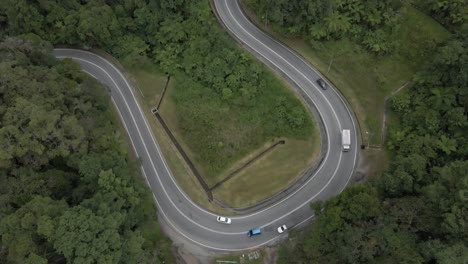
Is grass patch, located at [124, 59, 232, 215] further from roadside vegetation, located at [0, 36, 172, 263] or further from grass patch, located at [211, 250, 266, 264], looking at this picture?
roadside vegetation, located at [0, 36, 172, 263]

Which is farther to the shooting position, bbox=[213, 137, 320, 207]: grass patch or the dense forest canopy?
the dense forest canopy

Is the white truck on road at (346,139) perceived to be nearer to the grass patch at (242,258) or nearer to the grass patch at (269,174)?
the grass patch at (269,174)

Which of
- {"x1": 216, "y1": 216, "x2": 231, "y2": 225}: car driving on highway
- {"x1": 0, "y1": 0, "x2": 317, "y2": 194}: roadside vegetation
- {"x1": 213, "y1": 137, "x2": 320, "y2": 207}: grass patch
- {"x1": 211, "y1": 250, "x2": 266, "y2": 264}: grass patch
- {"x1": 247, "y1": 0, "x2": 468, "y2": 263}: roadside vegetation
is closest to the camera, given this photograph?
{"x1": 247, "y1": 0, "x2": 468, "y2": 263}: roadside vegetation

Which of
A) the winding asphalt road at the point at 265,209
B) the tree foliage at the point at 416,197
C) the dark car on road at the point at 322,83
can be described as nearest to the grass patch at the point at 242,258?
the winding asphalt road at the point at 265,209

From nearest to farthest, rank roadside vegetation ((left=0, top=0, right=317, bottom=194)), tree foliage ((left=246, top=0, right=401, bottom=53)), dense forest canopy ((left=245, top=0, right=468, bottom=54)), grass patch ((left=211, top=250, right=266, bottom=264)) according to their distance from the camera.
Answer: grass patch ((left=211, top=250, right=266, bottom=264)) < roadside vegetation ((left=0, top=0, right=317, bottom=194)) < dense forest canopy ((left=245, top=0, right=468, bottom=54)) < tree foliage ((left=246, top=0, right=401, bottom=53))

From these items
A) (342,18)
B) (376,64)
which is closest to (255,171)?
(376,64)

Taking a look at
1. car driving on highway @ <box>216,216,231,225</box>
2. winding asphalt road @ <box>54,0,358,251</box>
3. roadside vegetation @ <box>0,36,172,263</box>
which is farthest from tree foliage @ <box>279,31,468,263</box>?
roadside vegetation @ <box>0,36,172,263</box>

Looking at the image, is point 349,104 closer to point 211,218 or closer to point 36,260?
point 211,218

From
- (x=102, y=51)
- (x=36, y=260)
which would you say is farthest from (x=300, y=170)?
(x=102, y=51)
